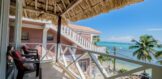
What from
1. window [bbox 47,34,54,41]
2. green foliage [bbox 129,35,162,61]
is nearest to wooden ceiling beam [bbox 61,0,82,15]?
window [bbox 47,34,54,41]

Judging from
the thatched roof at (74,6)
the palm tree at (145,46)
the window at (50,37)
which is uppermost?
the thatched roof at (74,6)

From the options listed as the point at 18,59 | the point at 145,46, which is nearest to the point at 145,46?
the point at 145,46

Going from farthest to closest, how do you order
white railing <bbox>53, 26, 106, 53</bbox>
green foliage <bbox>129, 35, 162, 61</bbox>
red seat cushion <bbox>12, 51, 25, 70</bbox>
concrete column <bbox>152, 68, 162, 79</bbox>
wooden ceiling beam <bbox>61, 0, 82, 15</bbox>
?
green foliage <bbox>129, 35, 162, 61</bbox> < white railing <bbox>53, 26, 106, 53</bbox> < wooden ceiling beam <bbox>61, 0, 82, 15</bbox> < red seat cushion <bbox>12, 51, 25, 70</bbox> < concrete column <bbox>152, 68, 162, 79</bbox>

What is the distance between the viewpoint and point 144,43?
16.4 metres

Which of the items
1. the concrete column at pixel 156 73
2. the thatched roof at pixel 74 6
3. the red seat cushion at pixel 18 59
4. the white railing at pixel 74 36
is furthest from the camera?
the white railing at pixel 74 36

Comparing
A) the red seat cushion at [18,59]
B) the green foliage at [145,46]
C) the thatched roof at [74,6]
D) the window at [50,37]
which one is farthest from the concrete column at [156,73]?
the green foliage at [145,46]

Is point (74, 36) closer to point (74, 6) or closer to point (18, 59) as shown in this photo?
point (74, 6)

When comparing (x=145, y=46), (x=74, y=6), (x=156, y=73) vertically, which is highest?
(x=74, y=6)

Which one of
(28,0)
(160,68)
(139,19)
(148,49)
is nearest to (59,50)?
(28,0)

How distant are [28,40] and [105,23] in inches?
950

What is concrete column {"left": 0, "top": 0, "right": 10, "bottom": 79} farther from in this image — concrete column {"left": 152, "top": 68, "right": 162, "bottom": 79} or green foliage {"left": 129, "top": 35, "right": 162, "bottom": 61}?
green foliage {"left": 129, "top": 35, "right": 162, "bottom": 61}

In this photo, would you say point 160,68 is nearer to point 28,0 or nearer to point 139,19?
point 28,0

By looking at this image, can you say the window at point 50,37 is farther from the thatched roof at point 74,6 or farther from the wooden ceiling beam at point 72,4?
the wooden ceiling beam at point 72,4

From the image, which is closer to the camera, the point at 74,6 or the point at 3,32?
the point at 3,32
